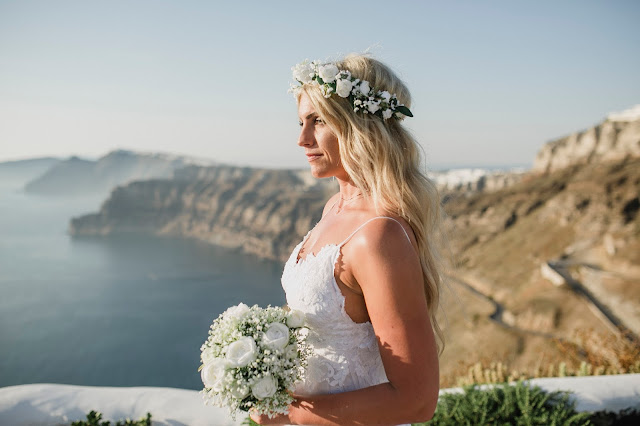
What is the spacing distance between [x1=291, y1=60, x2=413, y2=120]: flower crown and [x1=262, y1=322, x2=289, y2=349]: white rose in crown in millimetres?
984

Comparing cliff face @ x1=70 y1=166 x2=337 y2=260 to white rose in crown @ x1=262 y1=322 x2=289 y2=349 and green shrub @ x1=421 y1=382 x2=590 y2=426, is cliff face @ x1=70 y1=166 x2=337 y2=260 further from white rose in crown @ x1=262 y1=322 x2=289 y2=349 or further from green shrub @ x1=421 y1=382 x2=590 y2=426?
white rose in crown @ x1=262 y1=322 x2=289 y2=349

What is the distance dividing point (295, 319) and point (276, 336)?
12 centimetres

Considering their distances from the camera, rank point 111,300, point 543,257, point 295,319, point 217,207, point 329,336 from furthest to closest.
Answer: point 217,207
point 111,300
point 543,257
point 329,336
point 295,319

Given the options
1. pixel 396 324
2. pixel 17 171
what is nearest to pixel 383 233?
pixel 396 324

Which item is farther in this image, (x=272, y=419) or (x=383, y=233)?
(x=272, y=419)

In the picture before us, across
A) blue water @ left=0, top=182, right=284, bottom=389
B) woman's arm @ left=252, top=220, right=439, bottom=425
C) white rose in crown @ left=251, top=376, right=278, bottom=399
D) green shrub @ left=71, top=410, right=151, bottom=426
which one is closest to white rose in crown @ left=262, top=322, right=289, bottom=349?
white rose in crown @ left=251, top=376, right=278, bottom=399

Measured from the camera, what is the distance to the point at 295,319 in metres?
1.86

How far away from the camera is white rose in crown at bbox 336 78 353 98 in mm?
1894

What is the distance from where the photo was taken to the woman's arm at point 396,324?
5.24 feet

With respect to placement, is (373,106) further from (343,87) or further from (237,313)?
(237,313)

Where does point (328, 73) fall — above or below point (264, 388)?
above

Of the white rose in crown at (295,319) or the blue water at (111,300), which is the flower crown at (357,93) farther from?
the blue water at (111,300)

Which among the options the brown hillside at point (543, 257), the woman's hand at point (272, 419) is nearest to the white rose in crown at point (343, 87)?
the woman's hand at point (272, 419)

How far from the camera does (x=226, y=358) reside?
174cm
